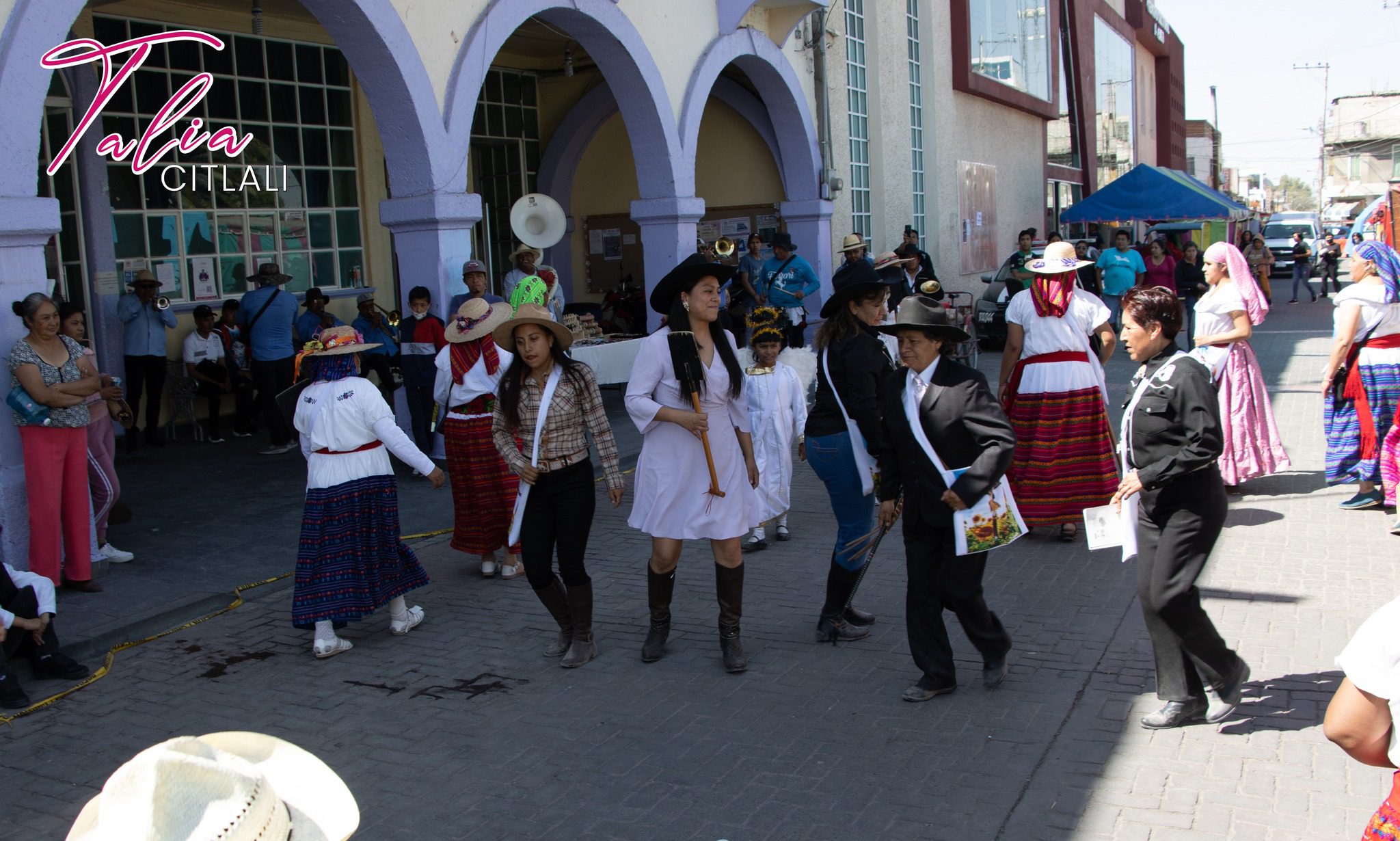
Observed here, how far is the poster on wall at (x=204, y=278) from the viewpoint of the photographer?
12422 millimetres

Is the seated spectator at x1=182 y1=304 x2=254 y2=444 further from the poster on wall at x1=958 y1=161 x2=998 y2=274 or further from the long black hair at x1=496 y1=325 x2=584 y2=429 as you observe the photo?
the poster on wall at x1=958 y1=161 x2=998 y2=274

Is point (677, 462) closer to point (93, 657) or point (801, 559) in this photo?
point (801, 559)

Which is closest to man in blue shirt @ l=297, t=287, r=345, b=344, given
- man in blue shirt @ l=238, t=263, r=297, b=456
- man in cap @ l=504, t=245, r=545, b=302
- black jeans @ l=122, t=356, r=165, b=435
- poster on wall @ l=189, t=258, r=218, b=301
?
man in blue shirt @ l=238, t=263, r=297, b=456

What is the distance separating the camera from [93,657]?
5902 millimetres

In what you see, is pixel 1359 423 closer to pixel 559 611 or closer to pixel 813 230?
pixel 559 611

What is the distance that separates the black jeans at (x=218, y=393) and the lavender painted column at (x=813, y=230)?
24.1 feet

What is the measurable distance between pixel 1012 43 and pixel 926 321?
885 inches

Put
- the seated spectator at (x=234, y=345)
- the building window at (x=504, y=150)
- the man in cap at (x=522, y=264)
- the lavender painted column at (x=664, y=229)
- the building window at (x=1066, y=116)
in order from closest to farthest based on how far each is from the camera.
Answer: the man in cap at (x=522, y=264), the seated spectator at (x=234, y=345), the lavender painted column at (x=664, y=229), the building window at (x=504, y=150), the building window at (x=1066, y=116)

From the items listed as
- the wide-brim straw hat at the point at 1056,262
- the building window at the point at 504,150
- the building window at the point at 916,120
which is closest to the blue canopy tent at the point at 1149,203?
the building window at the point at 916,120

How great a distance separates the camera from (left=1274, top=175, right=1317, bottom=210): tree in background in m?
159

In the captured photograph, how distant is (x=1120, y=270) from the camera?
57.8ft

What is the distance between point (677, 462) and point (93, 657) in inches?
122

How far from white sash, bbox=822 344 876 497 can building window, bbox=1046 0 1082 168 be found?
1014 inches

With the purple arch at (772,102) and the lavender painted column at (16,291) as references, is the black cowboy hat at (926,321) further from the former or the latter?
the purple arch at (772,102)
